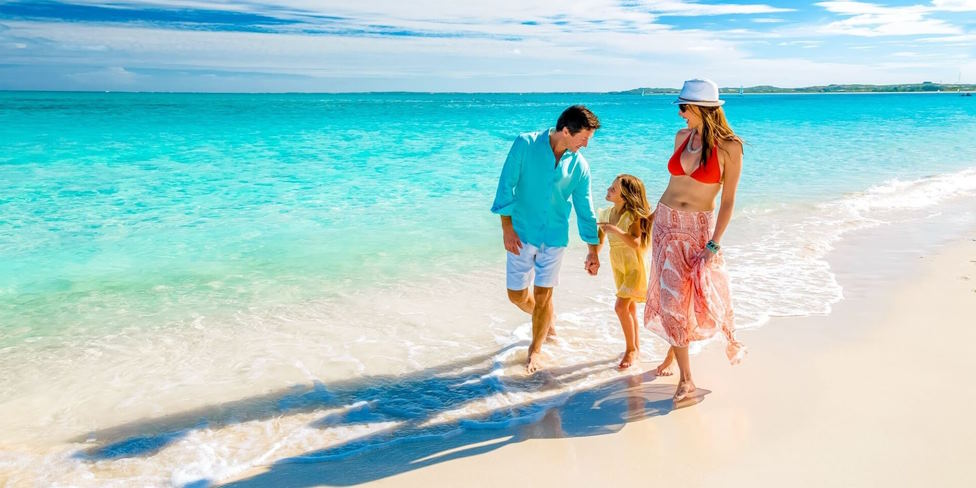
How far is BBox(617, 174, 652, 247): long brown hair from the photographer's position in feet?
15.3

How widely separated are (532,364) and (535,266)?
70cm

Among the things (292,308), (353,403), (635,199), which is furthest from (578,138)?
(292,308)

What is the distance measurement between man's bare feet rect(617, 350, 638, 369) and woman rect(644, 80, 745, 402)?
0.66 m

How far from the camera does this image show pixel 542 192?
4.53 meters

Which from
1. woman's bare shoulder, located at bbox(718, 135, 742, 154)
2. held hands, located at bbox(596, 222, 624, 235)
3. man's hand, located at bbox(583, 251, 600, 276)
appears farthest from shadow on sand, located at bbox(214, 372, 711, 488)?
woman's bare shoulder, located at bbox(718, 135, 742, 154)

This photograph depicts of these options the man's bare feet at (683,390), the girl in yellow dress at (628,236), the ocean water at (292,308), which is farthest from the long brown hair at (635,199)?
the man's bare feet at (683,390)

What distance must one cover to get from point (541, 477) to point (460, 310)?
9.77 feet

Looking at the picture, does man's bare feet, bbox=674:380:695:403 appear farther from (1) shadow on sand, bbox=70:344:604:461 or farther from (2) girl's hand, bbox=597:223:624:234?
(2) girl's hand, bbox=597:223:624:234

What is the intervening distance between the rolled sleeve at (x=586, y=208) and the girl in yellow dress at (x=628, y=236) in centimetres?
11

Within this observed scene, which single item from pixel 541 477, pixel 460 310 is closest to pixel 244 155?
pixel 460 310

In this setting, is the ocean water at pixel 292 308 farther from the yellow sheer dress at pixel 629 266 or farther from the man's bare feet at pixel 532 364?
the yellow sheer dress at pixel 629 266

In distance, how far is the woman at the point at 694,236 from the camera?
12.9 ft

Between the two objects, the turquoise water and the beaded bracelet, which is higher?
the beaded bracelet

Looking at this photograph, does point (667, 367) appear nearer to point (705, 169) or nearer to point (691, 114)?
point (705, 169)
